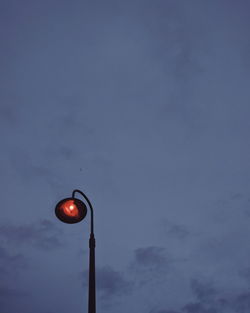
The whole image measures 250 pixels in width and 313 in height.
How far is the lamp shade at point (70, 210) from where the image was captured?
6199mm

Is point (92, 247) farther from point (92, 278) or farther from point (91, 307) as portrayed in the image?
point (91, 307)

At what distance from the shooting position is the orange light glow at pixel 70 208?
6215 mm

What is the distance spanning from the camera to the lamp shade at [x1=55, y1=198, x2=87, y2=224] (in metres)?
6.20

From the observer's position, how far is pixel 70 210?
6.23m

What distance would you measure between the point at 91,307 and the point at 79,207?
1.85 m

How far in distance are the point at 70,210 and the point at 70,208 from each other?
0.04 m

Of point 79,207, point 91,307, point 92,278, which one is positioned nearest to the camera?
point 91,307

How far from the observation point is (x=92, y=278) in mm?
5719

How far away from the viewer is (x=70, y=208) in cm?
623

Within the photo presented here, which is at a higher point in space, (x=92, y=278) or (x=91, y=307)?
(x=92, y=278)

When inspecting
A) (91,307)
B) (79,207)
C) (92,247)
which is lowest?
(91,307)

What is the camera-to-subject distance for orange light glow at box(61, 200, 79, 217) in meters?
6.21

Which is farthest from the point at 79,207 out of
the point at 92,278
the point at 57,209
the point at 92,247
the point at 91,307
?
the point at 91,307

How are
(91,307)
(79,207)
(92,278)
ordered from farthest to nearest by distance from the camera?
(79,207), (92,278), (91,307)
